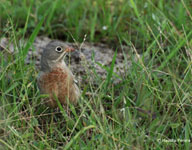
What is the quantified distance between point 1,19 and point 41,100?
2274 millimetres

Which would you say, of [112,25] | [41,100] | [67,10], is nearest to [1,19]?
[67,10]

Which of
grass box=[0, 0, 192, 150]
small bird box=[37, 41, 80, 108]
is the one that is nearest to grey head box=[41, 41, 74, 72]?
small bird box=[37, 41, 80, 108]

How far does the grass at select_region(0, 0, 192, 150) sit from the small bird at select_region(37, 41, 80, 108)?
16 cm

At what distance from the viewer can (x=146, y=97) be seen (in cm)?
460

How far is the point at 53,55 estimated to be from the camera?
486 centimetres

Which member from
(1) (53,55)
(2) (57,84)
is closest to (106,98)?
(2) (57,84)

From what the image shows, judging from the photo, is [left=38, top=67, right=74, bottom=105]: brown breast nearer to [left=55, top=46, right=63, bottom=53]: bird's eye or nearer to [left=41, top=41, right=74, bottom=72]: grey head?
[left=41, top=41, right=74, bottom=72]: grey head

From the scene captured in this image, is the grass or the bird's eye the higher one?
the bird's eye

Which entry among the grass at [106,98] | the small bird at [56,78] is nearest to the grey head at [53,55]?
the small bird at [56,78]

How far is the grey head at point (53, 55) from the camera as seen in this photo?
15.9 feet

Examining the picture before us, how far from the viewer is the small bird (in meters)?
4.67

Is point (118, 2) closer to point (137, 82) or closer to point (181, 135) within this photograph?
point (137, 82)

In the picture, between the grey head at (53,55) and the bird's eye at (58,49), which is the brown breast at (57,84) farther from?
the bird's eye at (58,49)

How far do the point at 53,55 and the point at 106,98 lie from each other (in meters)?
0.80
